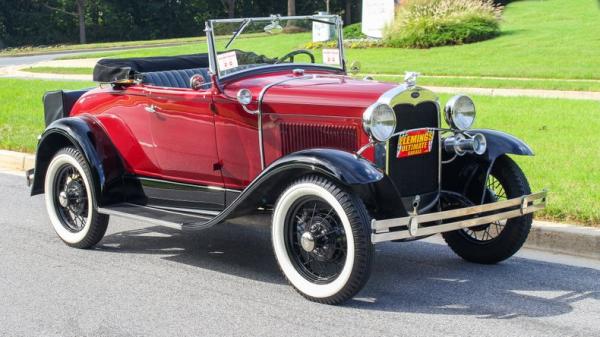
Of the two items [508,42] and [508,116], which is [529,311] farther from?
[508,42]

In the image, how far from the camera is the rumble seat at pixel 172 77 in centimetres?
640

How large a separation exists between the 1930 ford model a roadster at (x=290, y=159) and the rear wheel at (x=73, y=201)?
0.04 ft

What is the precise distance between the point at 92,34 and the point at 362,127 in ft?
155

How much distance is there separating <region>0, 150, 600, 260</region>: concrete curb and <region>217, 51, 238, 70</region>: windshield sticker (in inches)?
95.5

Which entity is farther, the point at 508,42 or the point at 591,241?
the point at 508,42

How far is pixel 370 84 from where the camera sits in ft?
17.7

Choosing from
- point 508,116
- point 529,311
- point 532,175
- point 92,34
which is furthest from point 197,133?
Result: point 92,34

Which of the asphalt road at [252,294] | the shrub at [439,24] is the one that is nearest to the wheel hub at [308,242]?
the asphalt road at [252,294]

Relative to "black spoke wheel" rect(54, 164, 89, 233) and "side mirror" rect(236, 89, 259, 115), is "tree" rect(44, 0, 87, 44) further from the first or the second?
"side mirror" rect(236, 89, 259, 115)

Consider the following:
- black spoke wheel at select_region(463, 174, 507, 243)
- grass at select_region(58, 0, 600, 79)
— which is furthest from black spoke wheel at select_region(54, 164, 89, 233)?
grass at select_region(58, 0, 600, 79)

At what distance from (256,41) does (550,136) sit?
4714 mm

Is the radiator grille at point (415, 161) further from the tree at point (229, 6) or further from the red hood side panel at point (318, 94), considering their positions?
the tree at point (229, 6)

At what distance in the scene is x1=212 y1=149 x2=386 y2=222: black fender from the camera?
15.5 feet

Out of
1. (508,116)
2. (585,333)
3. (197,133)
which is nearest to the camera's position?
(585,333)
